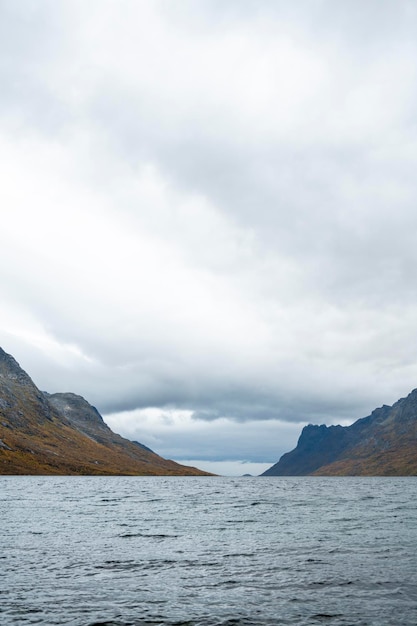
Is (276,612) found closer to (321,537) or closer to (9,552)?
(9,552)

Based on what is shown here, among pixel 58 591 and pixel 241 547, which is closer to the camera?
pixel 58 591

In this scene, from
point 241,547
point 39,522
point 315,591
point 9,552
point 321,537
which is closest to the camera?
point 315,591

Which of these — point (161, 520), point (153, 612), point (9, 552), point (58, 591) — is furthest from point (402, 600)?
point (161, 520)

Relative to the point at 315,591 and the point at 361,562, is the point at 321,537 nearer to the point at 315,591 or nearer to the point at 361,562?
the point at 361,562

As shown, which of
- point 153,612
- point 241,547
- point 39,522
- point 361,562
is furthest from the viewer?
point 39,522

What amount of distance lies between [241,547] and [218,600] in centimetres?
2005

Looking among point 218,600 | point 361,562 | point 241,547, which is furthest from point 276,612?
point 241,547

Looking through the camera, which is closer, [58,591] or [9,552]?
[58,591]

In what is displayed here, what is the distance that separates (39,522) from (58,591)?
128ft

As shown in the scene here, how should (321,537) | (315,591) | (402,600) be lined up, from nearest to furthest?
(402,600)
(315,591)
(321,537)

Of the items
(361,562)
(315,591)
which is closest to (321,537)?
(361,562)

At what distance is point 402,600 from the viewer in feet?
87.1

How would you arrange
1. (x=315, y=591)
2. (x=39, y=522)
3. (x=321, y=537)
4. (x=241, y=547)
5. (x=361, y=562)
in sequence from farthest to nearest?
(x=39, y=522)
(x=321, y=537)
(x=241, y=547)
(x=361, y=562)
(x=315, y=591)

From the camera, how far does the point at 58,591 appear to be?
2792 centimetres
